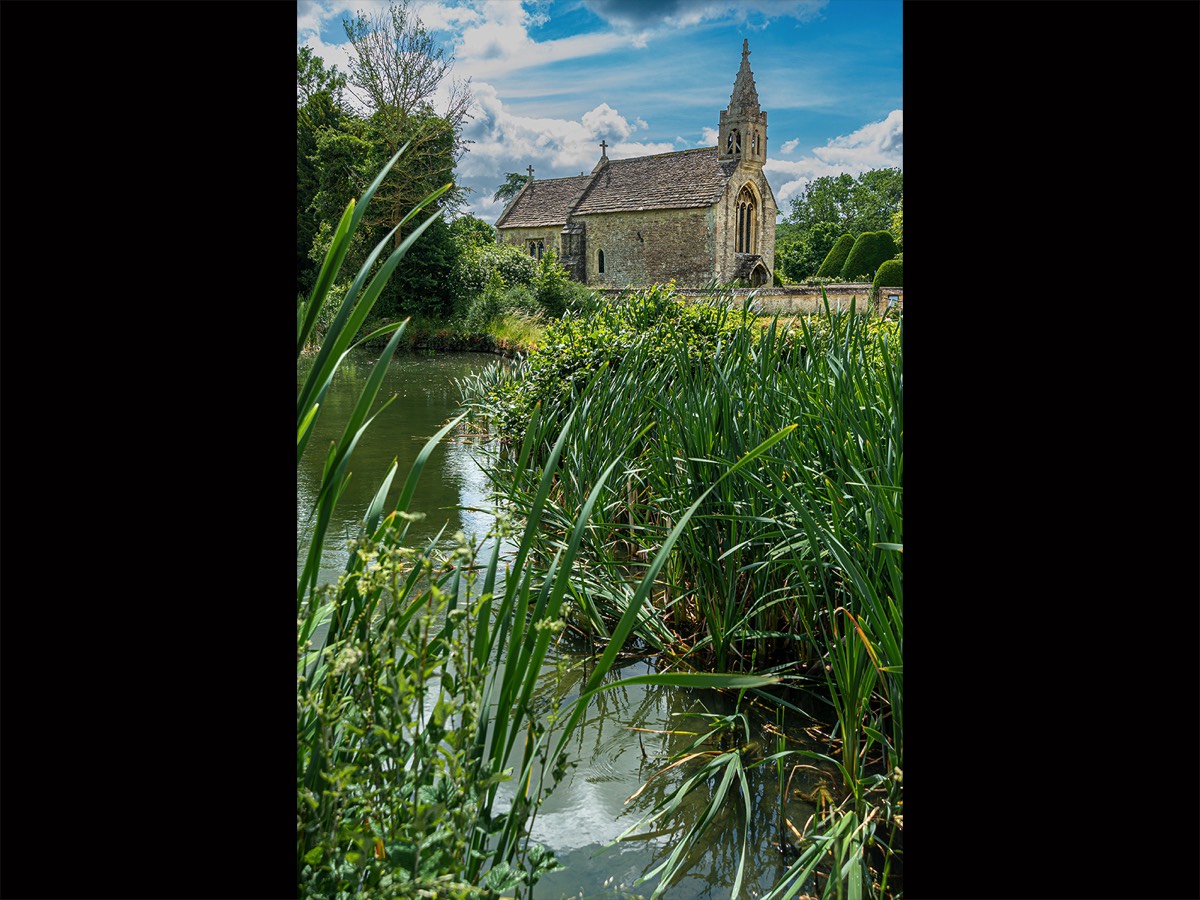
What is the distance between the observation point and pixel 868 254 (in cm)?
3659

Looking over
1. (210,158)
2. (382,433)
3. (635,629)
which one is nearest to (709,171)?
(382,433)

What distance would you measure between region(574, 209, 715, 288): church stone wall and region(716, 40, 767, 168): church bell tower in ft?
8.43

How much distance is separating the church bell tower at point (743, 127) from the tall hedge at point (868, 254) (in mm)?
5885

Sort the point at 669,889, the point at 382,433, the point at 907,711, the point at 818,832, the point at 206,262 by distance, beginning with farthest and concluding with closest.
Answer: the point at 382,433 → the point at 818,832 → the point at 669,889 → the point at 907,711 → the point at 206,262

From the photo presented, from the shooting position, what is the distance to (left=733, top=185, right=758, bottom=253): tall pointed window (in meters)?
34.0

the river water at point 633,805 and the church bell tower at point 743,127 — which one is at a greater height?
the church bell tower at point 743,127

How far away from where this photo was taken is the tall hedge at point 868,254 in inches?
1437

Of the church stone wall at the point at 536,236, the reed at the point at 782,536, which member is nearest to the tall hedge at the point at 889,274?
the church stone wall at the point at 536,236

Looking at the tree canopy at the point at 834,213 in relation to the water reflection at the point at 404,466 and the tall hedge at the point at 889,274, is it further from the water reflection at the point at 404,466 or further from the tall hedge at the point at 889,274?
the water reflection at the point at 404,466

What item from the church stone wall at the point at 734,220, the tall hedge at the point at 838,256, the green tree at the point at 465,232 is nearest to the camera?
the green tree at the point at 465,232

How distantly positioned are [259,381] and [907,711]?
673mm

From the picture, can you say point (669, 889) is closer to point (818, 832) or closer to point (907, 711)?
point (818, 832)

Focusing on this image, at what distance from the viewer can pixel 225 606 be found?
745 mm

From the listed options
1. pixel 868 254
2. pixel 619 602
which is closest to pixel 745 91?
pixel 868 254
